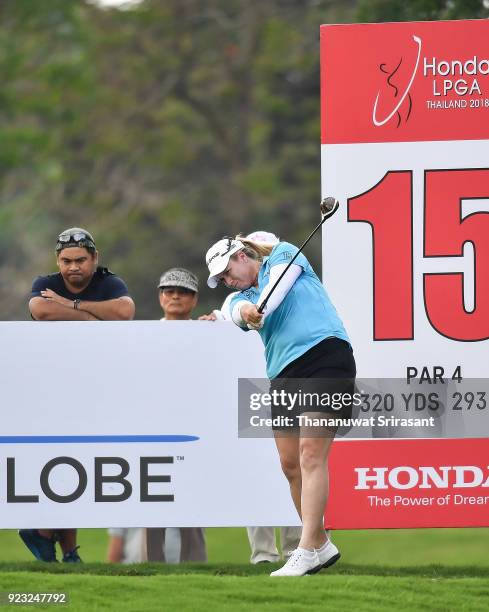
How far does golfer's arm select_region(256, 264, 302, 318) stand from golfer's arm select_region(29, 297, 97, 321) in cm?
128

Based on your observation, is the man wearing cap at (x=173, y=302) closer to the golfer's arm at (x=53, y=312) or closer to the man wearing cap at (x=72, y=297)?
the man wearing cap at (x=72, y=297)

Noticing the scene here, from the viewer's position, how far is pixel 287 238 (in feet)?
107

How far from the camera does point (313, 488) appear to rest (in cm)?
789

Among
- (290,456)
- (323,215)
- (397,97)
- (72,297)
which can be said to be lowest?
(290,456)

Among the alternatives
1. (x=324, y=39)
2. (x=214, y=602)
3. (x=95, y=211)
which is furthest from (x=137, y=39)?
(x=214, y=602)

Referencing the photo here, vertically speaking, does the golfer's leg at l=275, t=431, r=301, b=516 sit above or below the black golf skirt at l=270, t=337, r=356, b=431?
below

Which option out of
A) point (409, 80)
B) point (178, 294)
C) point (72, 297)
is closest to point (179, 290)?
point (178, 294)

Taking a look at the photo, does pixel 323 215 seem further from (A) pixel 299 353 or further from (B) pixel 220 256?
(A) pixel 299 353

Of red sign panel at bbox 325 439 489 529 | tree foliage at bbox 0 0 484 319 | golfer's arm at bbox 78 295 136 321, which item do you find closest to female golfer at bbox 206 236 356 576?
red sign panel at bbox 325 439 489 529

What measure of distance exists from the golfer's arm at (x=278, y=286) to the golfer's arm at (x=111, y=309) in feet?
3.86

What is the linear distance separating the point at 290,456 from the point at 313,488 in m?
0.42

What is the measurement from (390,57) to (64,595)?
359 centimetres

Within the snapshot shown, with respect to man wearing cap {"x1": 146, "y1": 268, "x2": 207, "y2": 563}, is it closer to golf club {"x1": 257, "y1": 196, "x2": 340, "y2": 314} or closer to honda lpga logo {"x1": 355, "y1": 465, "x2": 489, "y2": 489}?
golf club {"x1": 257, "y1": 196, "x2": 340, "y2": 314}

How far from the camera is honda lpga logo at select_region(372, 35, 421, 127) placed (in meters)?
8.85
